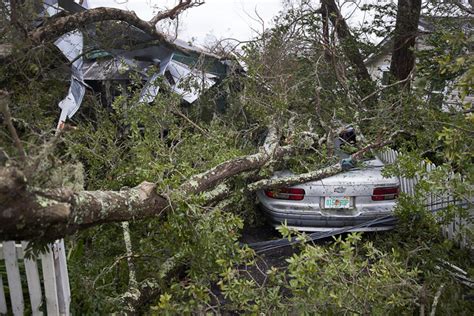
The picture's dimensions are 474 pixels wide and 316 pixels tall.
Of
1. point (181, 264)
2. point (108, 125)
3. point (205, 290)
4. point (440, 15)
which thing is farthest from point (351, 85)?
point (205, 290)

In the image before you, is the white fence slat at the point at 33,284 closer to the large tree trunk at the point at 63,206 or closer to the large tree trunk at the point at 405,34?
the large tree trunk at the point at 63,206

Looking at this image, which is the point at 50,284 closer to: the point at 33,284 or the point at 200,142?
the point at 33,284

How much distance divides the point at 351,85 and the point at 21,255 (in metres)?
6.31

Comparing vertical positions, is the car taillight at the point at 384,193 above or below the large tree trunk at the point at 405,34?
below

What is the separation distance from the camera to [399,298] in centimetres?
336

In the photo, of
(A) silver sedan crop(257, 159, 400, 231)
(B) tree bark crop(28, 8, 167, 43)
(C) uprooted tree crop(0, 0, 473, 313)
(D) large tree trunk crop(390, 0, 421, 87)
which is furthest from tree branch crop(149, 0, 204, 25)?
(A) silver sedan crop(257, 159, 400, 231)

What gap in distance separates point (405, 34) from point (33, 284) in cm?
771

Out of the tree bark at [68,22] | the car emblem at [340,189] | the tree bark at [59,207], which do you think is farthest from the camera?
the tree bark at [68,22]

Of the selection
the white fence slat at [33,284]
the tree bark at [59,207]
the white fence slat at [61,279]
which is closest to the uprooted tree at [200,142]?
the tree bark at [59,207]

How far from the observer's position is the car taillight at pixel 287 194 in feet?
18.6

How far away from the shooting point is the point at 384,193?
5555 mm

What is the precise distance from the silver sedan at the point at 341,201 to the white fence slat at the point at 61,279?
2.96m

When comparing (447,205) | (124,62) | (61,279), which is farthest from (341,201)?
(124,62)

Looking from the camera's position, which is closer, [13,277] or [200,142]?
[13,277]
